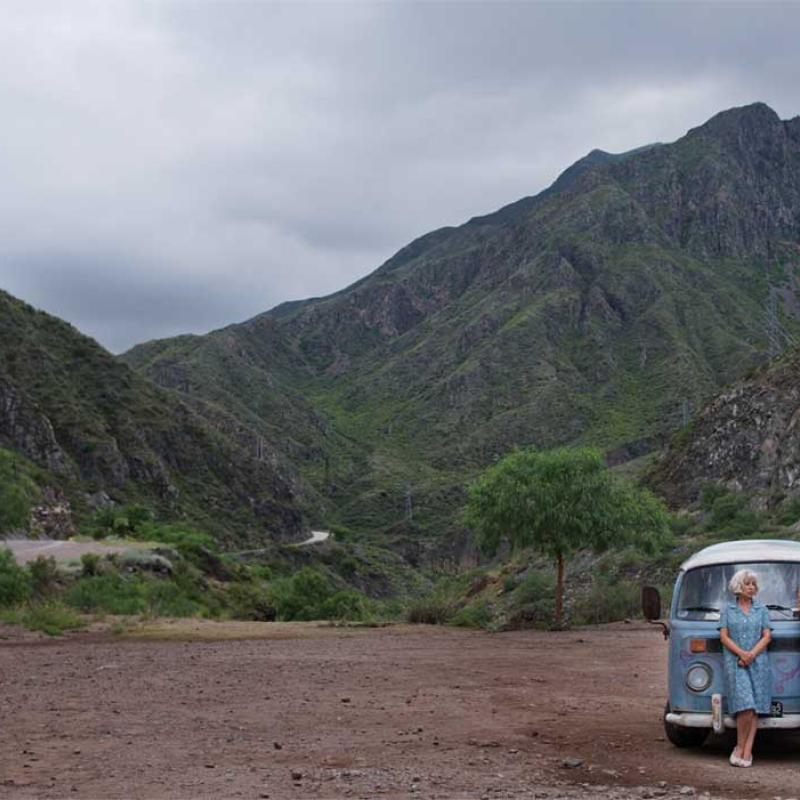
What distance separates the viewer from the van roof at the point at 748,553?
10.0 m

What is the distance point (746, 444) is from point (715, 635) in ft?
139

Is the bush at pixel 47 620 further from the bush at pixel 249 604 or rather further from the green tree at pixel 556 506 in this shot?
the bush at pixel 249 604

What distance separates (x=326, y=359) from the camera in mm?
185000

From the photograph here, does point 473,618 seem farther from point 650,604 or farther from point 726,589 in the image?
point 726,589

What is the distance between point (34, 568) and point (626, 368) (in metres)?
110

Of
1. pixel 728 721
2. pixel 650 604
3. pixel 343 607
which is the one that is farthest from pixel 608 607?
pixel 728 721

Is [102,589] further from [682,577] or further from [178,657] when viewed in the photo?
[682,577]

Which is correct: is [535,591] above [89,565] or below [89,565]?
below

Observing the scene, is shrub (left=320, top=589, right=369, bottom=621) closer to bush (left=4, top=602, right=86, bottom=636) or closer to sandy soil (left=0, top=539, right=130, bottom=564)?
sandy soil (left=0, top=539, right=130, bottom=564)

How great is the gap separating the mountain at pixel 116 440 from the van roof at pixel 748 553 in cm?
6922

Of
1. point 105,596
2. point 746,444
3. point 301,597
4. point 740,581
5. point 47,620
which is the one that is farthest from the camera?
point 746,444

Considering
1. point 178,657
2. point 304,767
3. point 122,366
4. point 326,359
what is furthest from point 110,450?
point 326,359

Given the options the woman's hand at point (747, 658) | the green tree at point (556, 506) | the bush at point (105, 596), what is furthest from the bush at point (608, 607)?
the woman's hand at point (747, 658)

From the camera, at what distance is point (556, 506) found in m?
27.6
